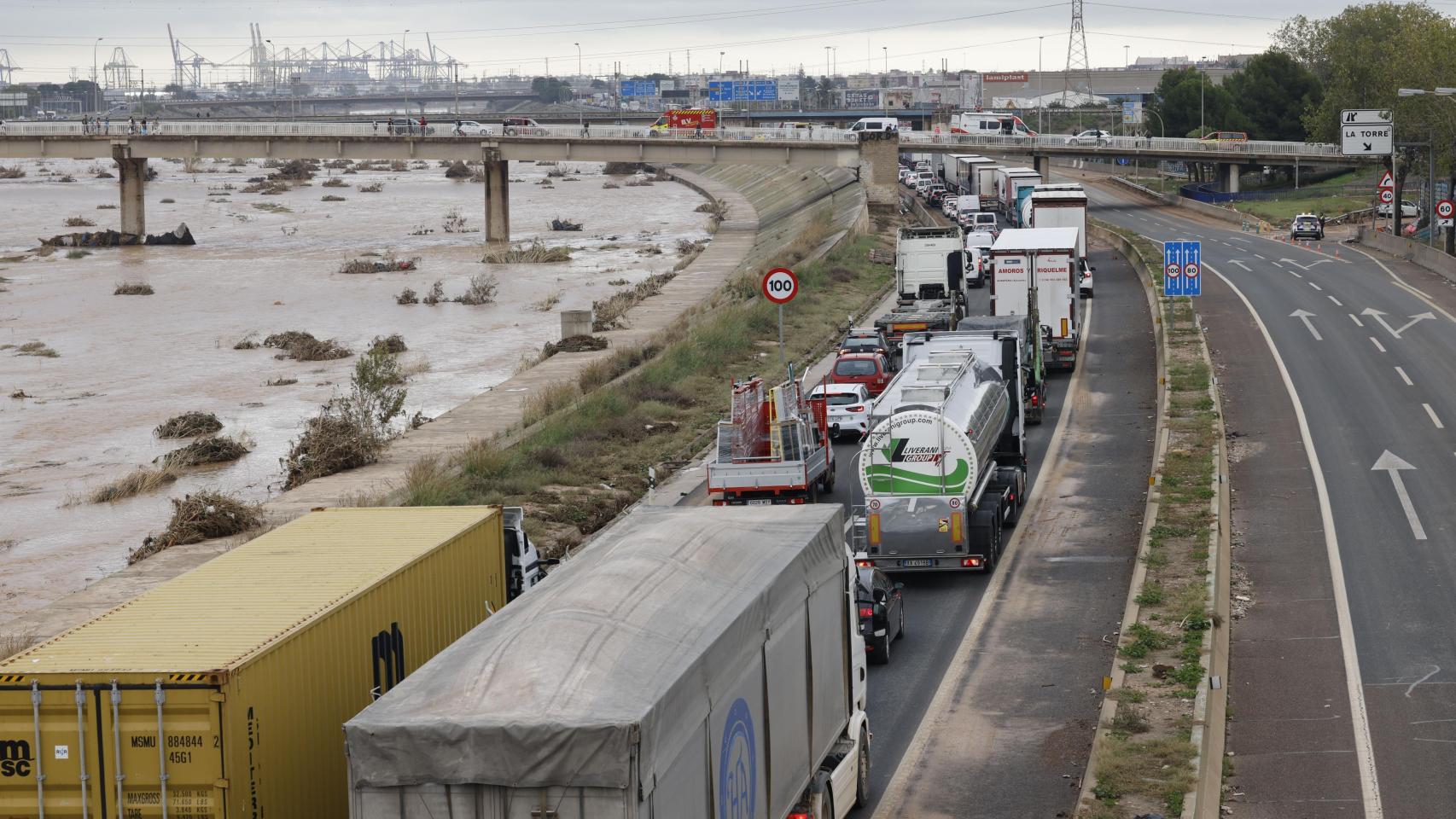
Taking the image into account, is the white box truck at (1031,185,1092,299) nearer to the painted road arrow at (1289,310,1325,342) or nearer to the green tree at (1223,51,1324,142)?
the painted road arrow at (1289,310,1325,342)

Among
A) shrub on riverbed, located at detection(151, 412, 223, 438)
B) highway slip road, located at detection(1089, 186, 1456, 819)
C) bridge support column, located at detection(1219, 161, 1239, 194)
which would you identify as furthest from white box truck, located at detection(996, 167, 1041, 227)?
shrub on riverbed, located at detection(151, 412, 223, 438)

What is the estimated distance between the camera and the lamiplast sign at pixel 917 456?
24188 millimetres

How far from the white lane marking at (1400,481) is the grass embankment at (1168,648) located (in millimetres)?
3309

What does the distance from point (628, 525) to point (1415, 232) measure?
7839 centimetres

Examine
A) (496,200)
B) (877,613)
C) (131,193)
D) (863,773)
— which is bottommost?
(863,773)

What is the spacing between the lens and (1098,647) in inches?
846

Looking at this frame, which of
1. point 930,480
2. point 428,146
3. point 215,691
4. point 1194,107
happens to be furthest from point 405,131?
point 215,691

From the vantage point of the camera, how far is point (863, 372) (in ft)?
127

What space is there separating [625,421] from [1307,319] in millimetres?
25414

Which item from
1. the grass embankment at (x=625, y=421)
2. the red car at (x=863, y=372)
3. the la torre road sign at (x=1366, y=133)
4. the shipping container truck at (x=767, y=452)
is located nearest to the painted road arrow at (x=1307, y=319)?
the grass embankment at (x=625, y=421)

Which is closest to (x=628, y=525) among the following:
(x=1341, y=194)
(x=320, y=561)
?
(x=320, y=561)

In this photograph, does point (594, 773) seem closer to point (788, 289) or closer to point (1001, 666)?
point (1001, 666)

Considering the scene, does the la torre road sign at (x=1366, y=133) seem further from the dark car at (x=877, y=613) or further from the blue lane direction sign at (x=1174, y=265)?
the dark car at (x=877, y=613)

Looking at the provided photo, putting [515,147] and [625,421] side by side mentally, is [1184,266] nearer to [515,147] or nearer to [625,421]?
[625,421]
